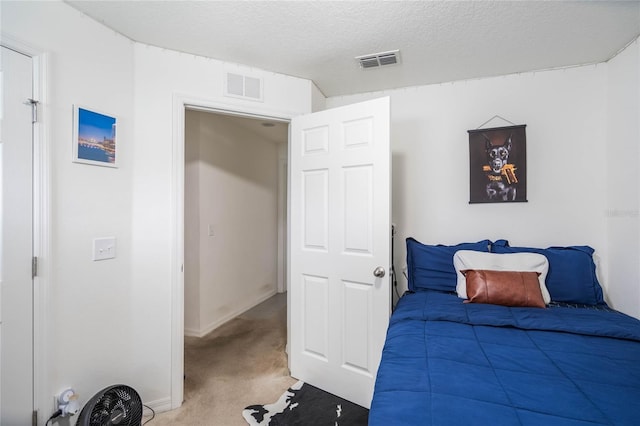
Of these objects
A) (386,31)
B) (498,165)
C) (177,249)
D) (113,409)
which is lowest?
(113,409)

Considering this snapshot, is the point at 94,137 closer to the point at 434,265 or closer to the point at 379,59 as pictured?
the point at 379,59

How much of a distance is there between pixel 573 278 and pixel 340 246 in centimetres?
157

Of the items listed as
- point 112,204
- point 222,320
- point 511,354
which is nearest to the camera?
point 511,354

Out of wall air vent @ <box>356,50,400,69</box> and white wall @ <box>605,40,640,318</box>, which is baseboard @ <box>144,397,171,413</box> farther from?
white wall @ <box>605,40,640,318</box>

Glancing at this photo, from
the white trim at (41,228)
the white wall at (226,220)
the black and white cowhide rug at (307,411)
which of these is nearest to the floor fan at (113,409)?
the white trim at (41,228)

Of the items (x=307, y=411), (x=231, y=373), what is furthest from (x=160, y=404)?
(x=307, y=411)

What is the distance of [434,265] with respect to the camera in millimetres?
2240

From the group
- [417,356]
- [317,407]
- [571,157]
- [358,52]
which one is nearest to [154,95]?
[358,52]

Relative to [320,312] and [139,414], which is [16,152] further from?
[320,312]

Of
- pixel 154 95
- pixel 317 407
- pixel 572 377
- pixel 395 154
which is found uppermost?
pixel 154 95

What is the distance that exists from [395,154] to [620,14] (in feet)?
5.04

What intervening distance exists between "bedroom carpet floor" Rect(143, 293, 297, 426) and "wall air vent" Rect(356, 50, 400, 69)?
2.46 meters

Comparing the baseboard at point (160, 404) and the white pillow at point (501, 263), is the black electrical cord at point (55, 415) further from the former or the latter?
the white pillow at point (501, 263)

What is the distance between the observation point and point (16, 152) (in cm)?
138
